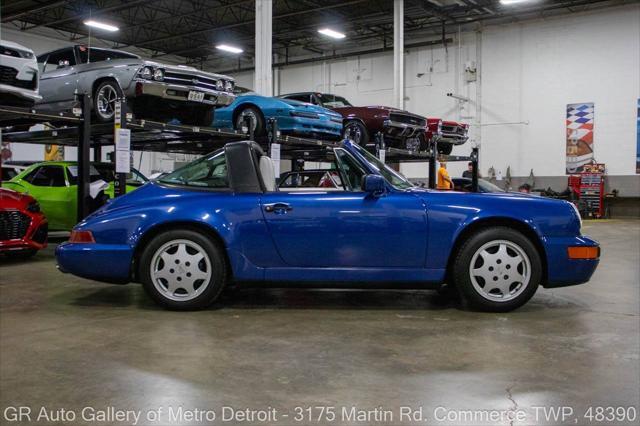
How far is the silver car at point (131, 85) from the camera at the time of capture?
286 inches

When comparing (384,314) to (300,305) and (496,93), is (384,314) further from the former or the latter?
(496,93)

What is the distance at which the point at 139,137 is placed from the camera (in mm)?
9539

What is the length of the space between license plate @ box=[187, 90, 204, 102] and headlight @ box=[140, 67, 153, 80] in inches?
22.1

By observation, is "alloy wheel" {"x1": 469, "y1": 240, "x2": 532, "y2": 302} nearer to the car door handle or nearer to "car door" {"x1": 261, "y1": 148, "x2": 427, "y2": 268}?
"car door" {"x1": 261, "y1": 148, "x2": 427, "y2": 268}

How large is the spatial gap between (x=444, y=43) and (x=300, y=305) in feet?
67.2

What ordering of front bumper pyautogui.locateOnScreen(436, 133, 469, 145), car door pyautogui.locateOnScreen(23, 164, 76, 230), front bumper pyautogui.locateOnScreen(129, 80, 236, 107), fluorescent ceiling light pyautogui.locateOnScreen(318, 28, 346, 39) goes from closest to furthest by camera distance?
front bumper pyautogui.locateOnScreen(129, 80, 236, 107)
car door pyautogui.locateOnScreen(23, 164, 76, 230)
front bumper pyautogui.locateOnScreen(436, 133, 469, 145)
fluorescent ceiling light pyautogui.locateOnScreen(318, 28, 346, 39)

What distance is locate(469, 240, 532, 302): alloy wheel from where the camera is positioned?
Answer: 4020mm

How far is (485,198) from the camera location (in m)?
4.08

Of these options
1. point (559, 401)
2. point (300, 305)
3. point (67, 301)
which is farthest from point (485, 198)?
point (67, 301)

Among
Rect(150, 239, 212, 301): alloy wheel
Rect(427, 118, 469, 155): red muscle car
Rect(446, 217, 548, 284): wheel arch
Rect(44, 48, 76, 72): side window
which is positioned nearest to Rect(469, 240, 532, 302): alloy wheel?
Rect(446, 217, 548, 284): wheel arch

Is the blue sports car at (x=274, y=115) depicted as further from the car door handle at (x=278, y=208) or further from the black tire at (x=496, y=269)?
the black tire at (x=496, y=269)

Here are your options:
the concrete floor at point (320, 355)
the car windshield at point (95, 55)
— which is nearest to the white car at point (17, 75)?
the car windshield at point (95, 55)

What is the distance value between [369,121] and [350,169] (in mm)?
→ 6848

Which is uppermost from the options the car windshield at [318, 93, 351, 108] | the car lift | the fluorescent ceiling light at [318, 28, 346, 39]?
the fluorescent ceiling light at [318, 28, 346, 39]
